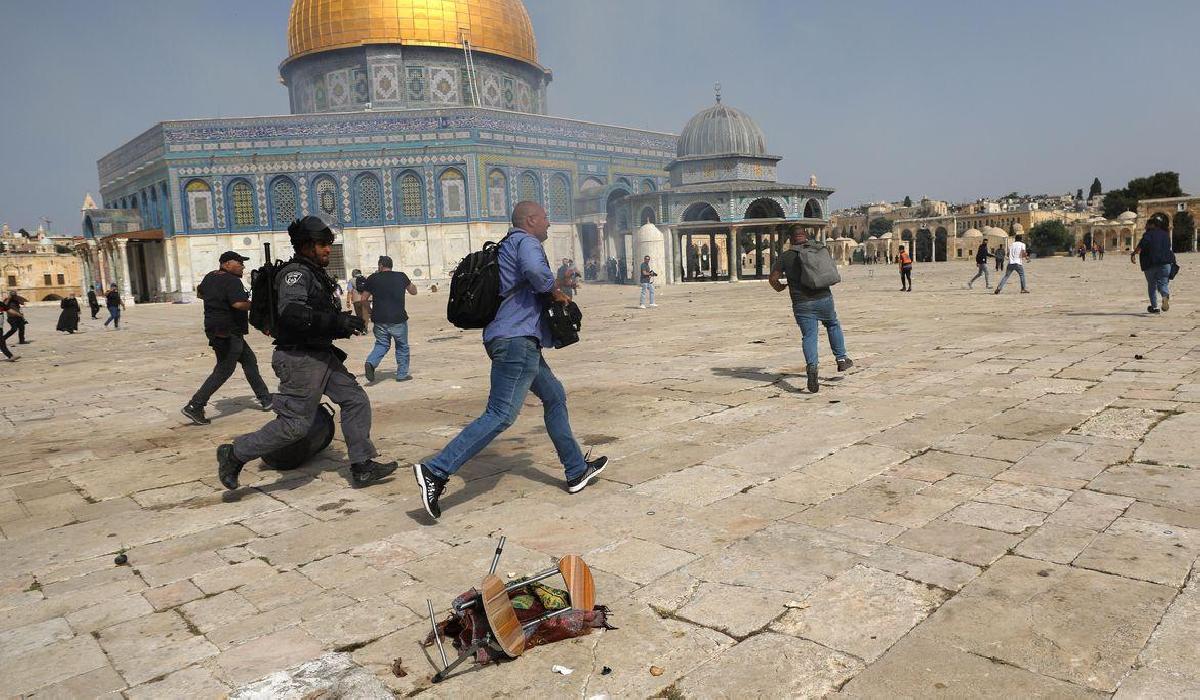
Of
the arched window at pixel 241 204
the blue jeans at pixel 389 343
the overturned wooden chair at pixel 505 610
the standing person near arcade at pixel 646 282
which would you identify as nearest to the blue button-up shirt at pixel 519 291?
the overturned wooden chair at pixel 505 610

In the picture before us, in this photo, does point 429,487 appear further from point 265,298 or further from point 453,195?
point 453,195

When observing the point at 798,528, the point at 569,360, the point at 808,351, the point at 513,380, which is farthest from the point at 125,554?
the point at 569,360

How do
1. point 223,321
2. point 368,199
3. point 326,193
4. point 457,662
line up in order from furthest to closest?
point 368,199
point 326,193
point 223,321
point 457,662

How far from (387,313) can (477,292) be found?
4692mm

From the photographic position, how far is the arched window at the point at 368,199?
35.7 metres

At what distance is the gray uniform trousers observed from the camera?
436cm

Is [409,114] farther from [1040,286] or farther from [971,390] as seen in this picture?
[971,390]

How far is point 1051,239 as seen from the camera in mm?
72125

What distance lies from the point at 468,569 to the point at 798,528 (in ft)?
4.77

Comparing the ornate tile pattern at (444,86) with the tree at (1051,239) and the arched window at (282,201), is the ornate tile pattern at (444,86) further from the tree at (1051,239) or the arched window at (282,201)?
A: the tree at (1051,239)

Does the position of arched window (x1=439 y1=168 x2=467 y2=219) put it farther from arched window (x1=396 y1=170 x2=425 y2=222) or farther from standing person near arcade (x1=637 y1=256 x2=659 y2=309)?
standing person near arcade (x1=637 y1=256 x2=659 y2=309)

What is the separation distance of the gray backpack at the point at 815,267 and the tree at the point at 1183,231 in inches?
2718

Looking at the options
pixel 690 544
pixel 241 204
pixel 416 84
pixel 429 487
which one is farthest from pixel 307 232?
pixel 416 84

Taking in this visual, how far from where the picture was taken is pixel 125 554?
3596mm
